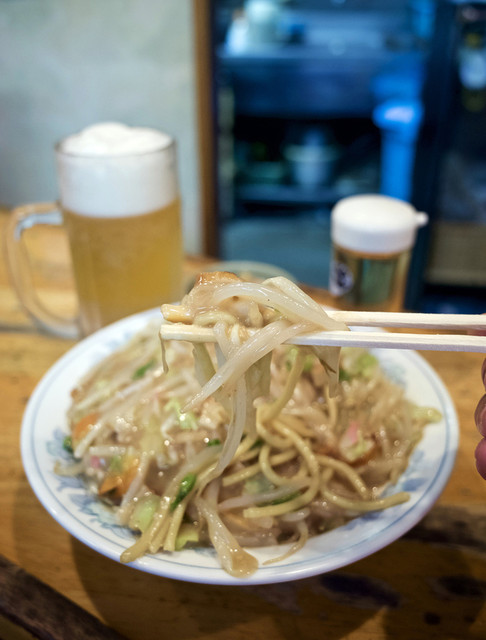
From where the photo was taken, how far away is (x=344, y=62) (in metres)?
3.59

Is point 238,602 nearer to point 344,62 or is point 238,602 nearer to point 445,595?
point 445,595

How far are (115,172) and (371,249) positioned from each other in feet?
2.43

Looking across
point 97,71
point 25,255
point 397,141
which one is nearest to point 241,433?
point 25,255

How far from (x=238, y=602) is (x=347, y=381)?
21.5 inches

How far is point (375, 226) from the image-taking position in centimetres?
148

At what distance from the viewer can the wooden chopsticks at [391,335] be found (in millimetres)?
774

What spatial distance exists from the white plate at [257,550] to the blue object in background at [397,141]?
9.11 ft

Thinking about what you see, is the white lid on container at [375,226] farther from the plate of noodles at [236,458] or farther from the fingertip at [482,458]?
the fingertip at [482,458]

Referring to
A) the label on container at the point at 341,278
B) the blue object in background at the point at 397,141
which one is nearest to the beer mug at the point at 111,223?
the label on container at the point at 341,278

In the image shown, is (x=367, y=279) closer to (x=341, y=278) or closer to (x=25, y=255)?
(x=341, y=278)

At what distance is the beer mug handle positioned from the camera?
60.6 inches

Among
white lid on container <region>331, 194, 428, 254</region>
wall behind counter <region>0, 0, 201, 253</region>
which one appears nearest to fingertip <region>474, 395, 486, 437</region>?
white lid on container <region>331, 194, 428, 254</region>

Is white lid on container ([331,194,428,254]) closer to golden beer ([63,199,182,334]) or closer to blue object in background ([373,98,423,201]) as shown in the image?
golden beer ([63,199,182,334])

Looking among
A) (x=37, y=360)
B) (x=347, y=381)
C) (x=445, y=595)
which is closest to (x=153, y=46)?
(x=37, y=360)
